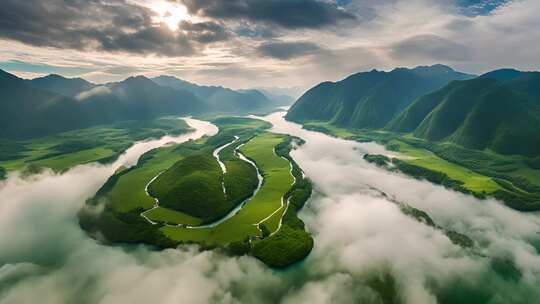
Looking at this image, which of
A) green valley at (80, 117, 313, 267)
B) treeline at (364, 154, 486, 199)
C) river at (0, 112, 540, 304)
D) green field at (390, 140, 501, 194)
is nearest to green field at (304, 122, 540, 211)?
green field at (390, 140, 501, 194)

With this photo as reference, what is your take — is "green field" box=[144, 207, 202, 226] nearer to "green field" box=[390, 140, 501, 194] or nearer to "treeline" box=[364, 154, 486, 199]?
"treeline" box=[364, 154, 486, 199]

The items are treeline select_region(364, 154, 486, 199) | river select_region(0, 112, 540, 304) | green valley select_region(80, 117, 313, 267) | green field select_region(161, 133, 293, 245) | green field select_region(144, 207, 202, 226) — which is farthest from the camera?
treeline select_region(364, 154, 486, 199)

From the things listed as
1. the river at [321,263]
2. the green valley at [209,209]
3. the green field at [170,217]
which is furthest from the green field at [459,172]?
the green field at [170,217]

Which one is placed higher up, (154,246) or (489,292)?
(489,292)

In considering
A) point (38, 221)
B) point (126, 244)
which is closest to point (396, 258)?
point (126, 244)

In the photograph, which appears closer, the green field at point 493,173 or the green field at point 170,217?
the green field at point 170,217

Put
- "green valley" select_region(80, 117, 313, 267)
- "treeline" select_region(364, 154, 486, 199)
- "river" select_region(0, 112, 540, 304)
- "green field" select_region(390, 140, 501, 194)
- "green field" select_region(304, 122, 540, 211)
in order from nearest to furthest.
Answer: "river" select_region(0, 112, 540, 304) < "green valley" select_region(80, 117, 313, 267) < "green field" select_region(304, 122, 540, 211) < "green field" select_region(390, 140, 501, 194) < "treeline" select_region(364, 154, 486, 199)

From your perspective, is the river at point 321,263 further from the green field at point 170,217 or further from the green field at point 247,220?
the green field at point 170,217

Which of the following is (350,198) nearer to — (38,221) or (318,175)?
(318,175)

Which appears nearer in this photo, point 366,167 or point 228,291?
point 228,291
